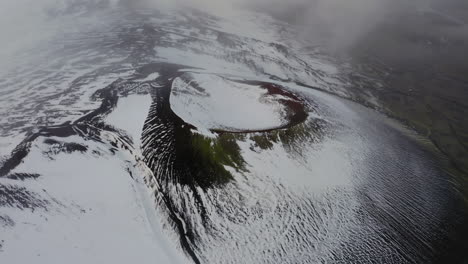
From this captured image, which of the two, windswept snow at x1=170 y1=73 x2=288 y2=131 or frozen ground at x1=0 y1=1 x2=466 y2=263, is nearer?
frozen ground at x1=0 y1=1 x2=466 y2=263

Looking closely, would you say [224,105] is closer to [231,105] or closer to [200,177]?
[231,105]

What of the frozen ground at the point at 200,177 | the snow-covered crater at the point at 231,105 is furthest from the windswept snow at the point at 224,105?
the frozen ground at the point at 200,177

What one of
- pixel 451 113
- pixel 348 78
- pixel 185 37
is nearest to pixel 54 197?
pixel 185 37

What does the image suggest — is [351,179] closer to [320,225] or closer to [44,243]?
[320,225]

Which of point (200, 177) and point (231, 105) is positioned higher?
point (231, 105)

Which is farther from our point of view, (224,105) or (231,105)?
(231,105)

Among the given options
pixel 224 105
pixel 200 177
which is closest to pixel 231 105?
pixel 224 105

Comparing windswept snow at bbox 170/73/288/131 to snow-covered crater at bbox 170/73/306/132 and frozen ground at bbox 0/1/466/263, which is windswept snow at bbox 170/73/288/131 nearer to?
snow-covered crater at bbox 170/73/306/132

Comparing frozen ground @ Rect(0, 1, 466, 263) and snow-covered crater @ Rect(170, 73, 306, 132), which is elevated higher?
snow-covered crater @ Rect(170, 73, 306, 132)

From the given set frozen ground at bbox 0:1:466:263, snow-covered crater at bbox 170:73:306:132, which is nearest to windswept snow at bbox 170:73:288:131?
snow-covered crater at bbox 170:73:306:132

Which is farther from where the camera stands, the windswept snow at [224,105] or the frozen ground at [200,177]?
the windswept snow at [224,105]

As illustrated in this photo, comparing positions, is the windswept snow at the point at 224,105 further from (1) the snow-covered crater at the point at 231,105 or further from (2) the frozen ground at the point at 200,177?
(2) the frozen ground at the point at 200,177
